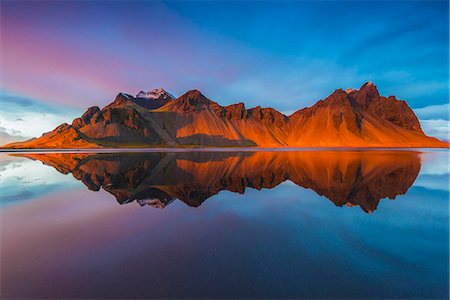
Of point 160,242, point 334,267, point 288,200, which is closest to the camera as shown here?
point 334,267

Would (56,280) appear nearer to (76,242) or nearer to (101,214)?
(76,242)

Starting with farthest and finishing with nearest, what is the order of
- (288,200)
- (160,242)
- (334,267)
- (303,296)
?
1. (288,200)
2. (160,242)
3. (334,267)
4. (303,296)

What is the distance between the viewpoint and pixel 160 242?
10367 mm

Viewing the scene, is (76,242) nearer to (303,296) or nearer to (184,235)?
(184,235)

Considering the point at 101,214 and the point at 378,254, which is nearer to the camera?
the point at 378,254

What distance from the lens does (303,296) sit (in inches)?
263

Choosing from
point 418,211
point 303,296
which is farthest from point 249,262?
point 418,211

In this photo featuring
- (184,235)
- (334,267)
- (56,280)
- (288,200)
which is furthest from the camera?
(288,200)

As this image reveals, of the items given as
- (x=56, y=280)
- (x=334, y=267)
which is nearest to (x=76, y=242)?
(x=56, y=280)

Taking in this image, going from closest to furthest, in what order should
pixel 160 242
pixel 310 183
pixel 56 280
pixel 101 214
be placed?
1. pixel 56 280
2. pixel 160 242
3. pixel 101 214
4. pixel 310 183

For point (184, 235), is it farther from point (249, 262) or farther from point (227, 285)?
point (227, 285)

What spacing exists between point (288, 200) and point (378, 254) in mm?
8988

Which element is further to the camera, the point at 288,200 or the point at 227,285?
the point at 288,200

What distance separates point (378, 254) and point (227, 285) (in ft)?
21.6
